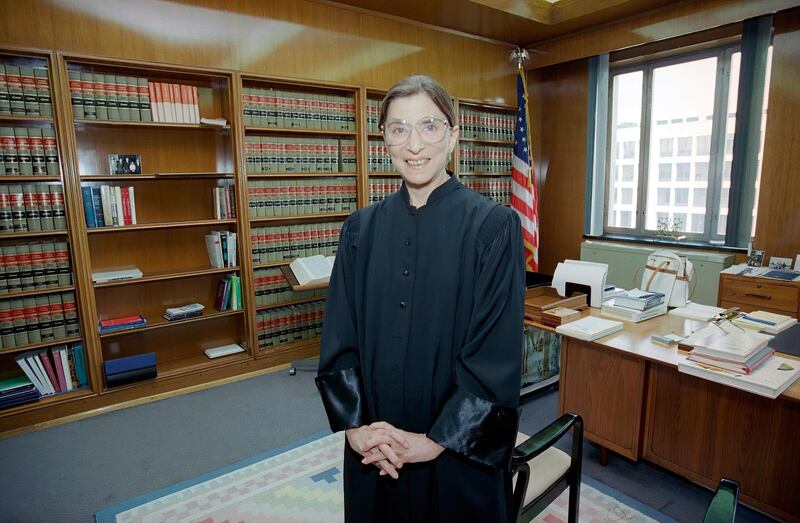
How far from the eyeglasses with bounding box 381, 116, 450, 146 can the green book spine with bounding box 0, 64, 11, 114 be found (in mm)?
2922

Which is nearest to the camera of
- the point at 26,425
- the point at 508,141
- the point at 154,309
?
the point at 26,425

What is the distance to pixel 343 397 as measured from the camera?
4.00 feet

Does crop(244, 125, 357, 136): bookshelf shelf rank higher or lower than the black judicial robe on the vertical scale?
higher

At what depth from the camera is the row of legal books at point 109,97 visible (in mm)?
3055

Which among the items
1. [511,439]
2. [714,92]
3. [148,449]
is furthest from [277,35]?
[714,92]

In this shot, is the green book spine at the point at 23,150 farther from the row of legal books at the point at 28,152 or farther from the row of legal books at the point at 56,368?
the row of legal books at the point at 56,368

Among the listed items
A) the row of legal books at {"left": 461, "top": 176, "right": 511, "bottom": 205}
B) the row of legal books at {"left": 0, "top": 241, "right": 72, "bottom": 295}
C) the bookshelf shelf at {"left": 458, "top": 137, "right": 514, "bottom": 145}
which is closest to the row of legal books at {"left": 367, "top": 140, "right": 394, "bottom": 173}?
the bookshelf shelf at {"left": 458, "top": 137, "right": 514, "bottom": 145}

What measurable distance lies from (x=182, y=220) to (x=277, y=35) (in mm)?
1619

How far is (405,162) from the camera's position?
1.15 metres

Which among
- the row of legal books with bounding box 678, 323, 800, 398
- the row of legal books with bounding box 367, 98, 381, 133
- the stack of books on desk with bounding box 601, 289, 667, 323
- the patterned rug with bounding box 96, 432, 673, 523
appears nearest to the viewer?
the row of legal books with bounding box 678, 323, 800, 398

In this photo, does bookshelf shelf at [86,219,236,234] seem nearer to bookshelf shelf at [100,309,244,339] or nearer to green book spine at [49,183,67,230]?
green book spine at [49,183,67,230]

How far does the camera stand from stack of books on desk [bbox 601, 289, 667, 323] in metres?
2.57

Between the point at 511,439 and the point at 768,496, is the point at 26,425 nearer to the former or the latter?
the point at 511,439

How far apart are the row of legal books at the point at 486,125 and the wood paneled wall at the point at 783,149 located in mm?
2420
